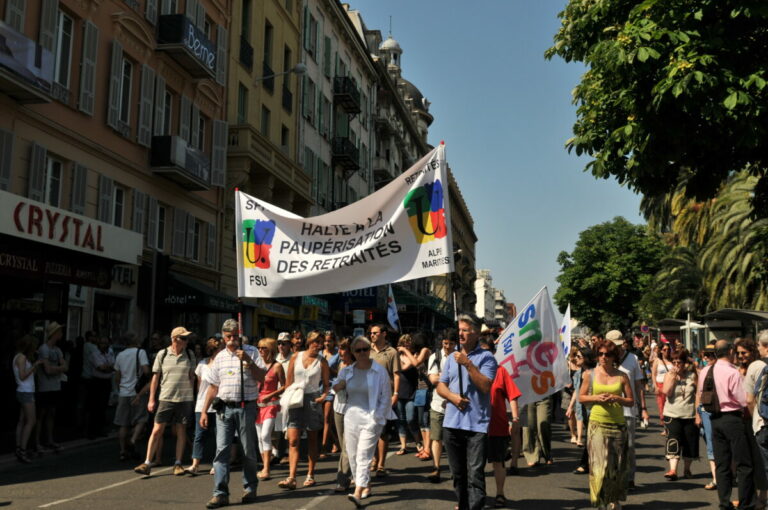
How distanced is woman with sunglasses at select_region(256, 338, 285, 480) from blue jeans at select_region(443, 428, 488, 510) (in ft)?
10.8

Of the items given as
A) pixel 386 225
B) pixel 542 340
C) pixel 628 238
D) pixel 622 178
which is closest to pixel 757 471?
pixel 542 340

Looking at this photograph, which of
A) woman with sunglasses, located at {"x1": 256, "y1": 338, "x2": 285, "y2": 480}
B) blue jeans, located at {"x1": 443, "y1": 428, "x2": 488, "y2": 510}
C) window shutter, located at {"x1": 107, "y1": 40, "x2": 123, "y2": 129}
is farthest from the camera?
window shutter, located at {"x1": 107, "y1": 40, "x2": 123, "y2": 129}

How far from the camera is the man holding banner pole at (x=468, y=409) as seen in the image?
7.11 m

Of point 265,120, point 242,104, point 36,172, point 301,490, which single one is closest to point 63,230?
point 36,172

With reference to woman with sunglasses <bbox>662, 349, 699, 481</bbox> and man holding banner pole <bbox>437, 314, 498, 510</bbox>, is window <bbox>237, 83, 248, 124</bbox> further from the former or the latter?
man holding banner pole <bbox>437, 314, 498, 510</bbox>

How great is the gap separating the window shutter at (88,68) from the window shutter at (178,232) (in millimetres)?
4812

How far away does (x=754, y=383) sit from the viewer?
25.3ft

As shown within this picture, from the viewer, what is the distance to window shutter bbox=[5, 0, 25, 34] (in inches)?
607

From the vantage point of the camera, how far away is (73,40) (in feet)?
59.6

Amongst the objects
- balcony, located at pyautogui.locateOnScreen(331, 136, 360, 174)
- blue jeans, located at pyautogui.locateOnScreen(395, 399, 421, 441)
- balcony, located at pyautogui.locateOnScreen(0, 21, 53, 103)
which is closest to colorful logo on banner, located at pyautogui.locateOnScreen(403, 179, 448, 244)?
blue jeans, located at pyautogui.locateOnScreen(395, 399, 421, 441)

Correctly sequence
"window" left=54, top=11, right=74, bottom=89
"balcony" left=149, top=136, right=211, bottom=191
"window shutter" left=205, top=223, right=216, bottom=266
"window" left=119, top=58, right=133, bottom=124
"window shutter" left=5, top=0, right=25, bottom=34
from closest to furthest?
"window shutter" left=5, top=0, right=25, bottom=34, "window" left=54, top=11, right=74, bottom=89, "window" left=119, top=58, right=133, bottom=124, "balcony" left=149, top=136, right=211, bottom=191, "window shutter" left=205, top=223, right=216, bottom=266

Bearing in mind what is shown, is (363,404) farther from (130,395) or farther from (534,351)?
(130,395)

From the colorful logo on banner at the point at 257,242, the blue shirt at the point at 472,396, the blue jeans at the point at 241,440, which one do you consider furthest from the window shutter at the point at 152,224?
the blue shirt at the point at 472,396

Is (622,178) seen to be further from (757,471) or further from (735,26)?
(757,471)
